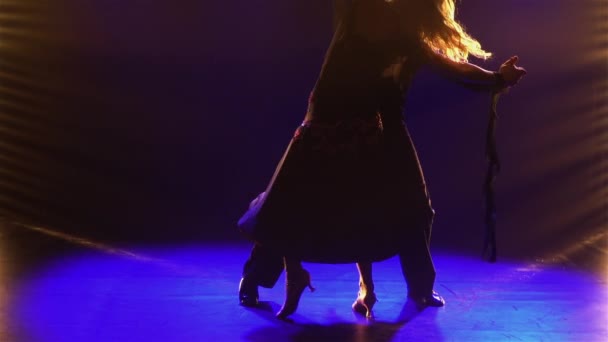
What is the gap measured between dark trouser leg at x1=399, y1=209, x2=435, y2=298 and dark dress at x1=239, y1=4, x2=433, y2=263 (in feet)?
0.86

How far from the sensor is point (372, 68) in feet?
7.20

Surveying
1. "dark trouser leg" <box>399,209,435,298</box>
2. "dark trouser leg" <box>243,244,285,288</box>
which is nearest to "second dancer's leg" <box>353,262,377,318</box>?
"dark trouser leg" <box>399,209,435,298</box>

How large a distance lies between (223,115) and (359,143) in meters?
2.25

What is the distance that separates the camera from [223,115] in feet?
14.2

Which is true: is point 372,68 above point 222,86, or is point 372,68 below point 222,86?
above

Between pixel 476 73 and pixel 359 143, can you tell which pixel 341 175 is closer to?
pixel 359 143

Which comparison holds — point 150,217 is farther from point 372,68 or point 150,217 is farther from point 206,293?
point 372,68

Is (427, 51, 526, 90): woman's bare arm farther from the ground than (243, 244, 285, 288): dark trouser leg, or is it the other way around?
(427, 51, 526, 90): woman's bare arm

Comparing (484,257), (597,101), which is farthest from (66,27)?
(597,101)

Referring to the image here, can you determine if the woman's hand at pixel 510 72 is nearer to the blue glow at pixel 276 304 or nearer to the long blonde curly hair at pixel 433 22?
the long blonde curly hair at pixel 433 22

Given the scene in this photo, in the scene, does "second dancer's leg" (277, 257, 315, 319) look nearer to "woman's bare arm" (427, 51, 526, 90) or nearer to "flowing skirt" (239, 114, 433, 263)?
"flowing skirt" (239, 114, 433, 263)

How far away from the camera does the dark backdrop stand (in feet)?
13.5

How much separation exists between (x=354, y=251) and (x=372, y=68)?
0.66m

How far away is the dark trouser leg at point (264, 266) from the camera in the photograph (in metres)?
2.52
